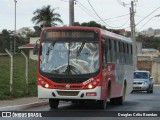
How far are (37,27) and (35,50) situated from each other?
279 ft

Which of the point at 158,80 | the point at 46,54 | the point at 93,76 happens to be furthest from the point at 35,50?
the point at 158,80

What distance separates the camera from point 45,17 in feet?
327

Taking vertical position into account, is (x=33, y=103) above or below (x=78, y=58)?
below

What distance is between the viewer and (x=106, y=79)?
71.1 feet

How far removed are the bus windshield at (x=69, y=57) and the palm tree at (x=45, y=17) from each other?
78529mm

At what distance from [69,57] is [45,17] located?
79.7 metres

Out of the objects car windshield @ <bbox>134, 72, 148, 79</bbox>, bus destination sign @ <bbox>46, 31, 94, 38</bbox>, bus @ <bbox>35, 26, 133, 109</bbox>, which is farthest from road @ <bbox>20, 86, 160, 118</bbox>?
car windshield @ <bbox>134, 72, 148, 79</bbox>

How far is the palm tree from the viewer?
3927 inches

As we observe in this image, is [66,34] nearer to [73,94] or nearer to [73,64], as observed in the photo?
[73,64]

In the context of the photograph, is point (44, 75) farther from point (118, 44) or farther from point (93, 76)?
point (118, 44)

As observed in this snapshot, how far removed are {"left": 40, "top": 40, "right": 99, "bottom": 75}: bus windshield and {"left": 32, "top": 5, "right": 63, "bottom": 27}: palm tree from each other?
258ft

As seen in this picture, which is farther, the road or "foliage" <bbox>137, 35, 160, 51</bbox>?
"foliage" <bbox>137, 35, 160, 51</bbox>

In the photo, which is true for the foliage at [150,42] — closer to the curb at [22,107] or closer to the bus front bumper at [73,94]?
the curb at [22,107]

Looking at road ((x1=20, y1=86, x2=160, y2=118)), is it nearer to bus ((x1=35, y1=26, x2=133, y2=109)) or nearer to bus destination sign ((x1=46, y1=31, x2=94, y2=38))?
bus ((x1=35, y1=26, x2=133, y2=109))
